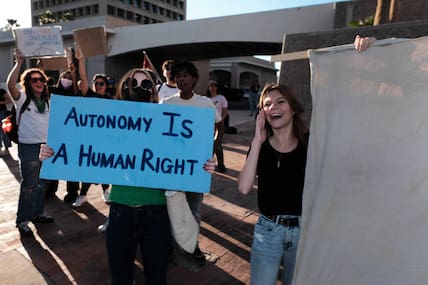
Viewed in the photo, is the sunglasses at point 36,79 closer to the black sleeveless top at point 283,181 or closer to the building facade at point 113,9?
the black sleeveless top at point 283,181

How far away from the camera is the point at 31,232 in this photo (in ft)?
11.9

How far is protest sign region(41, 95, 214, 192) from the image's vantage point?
6.50 feet

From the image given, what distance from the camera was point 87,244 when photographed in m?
3.46

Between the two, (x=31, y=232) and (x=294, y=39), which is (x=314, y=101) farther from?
(x=294, y=39)

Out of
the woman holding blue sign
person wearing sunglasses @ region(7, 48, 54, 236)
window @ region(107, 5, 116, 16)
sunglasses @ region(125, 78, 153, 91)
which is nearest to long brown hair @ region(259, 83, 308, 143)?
the woman holding blue sign

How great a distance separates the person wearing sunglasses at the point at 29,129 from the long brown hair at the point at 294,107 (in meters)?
2.67

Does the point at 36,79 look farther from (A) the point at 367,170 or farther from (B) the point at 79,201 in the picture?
(A) the point at 367,170

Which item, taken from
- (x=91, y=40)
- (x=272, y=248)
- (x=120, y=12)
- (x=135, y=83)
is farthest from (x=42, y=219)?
(x=120, y=12)

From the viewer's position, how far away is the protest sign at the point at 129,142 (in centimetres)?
198

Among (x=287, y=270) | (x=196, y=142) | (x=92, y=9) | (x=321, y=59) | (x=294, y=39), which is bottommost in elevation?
(x=287, y=270)

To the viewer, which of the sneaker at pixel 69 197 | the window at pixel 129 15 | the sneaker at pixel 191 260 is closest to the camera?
the sneaker at pixel 191 260

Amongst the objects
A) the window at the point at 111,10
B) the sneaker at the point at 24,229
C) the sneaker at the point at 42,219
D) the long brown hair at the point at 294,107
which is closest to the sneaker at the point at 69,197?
the sneaker at the point at 42,219

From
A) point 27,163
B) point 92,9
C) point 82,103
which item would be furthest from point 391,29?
point 92,9

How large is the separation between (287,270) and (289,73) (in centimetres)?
405
